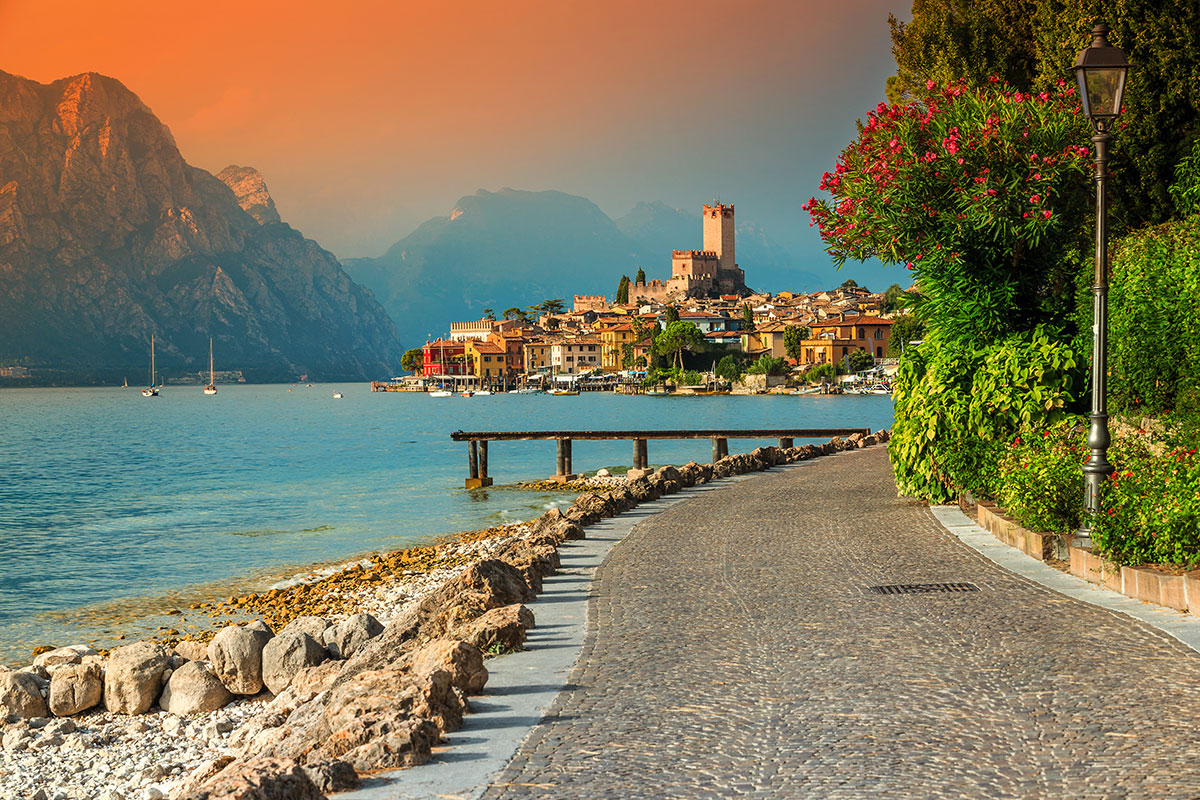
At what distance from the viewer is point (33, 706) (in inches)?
433

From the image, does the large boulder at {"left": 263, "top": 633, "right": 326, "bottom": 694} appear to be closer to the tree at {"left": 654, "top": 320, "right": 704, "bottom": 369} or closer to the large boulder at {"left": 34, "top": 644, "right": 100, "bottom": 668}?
the large boulder at {"left": 34, "top": 644, "right": 100, "bottom": 668}

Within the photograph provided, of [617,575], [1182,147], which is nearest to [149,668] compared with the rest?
[617,575]

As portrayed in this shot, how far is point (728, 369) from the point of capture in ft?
519

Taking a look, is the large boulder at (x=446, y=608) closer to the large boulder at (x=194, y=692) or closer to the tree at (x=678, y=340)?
the large boulder at (x=194, y=692)

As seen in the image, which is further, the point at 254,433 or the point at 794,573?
the point at 254,433

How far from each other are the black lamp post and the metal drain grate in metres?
1.41

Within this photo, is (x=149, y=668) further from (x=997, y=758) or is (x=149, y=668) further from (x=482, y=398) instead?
(x=482, y=398)

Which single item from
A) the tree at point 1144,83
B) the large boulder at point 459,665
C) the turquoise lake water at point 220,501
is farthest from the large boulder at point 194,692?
the tree at point 1144,83

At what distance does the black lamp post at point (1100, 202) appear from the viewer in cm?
1052

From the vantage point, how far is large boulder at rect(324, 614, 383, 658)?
10.8m

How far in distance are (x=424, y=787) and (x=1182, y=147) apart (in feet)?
51.4

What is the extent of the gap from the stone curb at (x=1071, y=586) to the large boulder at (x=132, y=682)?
8.87 m

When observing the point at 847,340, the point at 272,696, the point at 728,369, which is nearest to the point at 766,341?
the point at 728,369

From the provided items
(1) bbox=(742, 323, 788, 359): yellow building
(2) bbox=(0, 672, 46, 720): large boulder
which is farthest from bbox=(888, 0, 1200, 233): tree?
(1) bbox=(742, 323, 788, 359): yellow building
